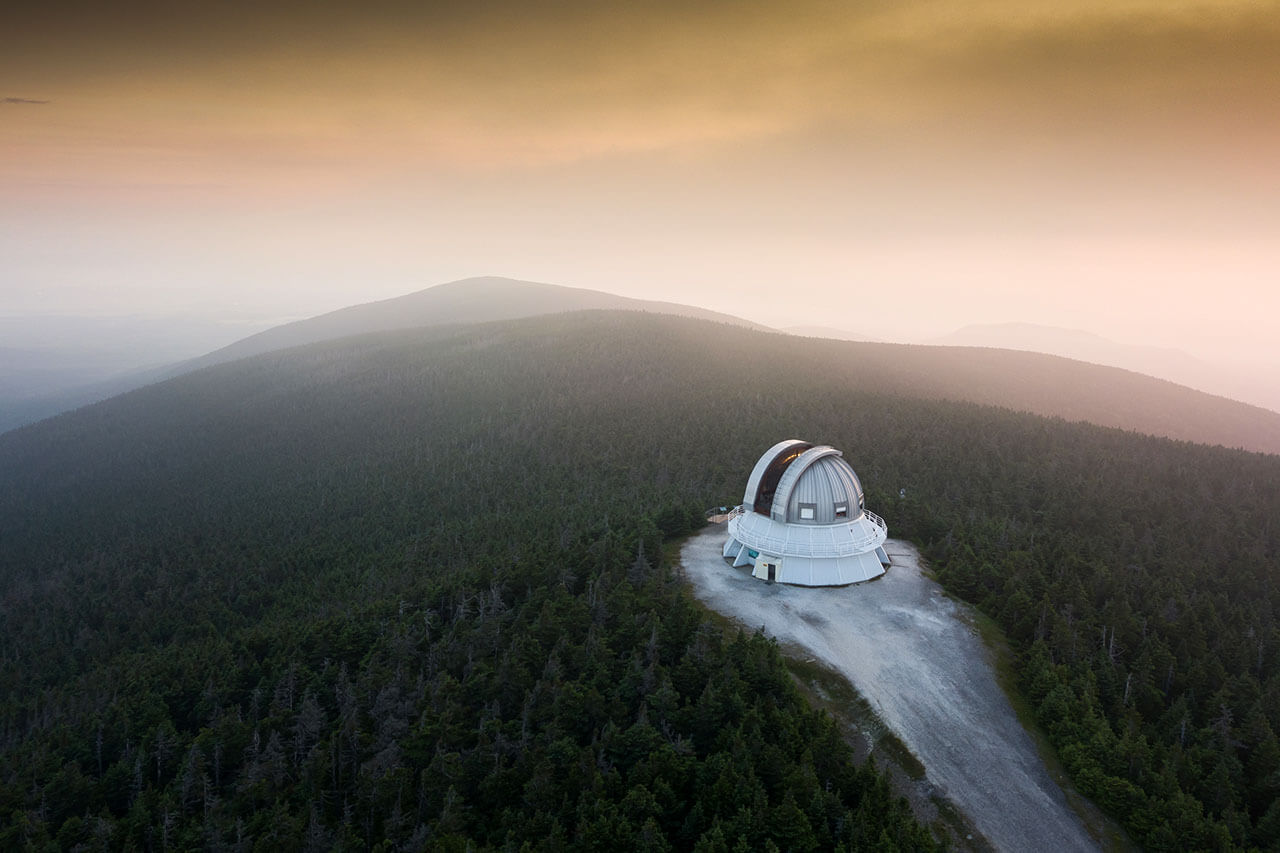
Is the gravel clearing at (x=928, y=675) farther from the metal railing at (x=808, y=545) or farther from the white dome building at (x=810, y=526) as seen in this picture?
the metal railing at (x=808, y=545)

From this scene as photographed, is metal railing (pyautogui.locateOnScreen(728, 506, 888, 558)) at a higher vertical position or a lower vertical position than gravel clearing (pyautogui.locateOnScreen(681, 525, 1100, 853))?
higher

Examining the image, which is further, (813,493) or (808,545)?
(808,545)

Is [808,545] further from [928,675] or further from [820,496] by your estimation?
[928,675]

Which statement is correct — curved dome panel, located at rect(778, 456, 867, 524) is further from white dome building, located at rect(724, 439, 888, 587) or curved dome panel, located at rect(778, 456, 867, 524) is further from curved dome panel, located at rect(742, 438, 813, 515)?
curved dome panel, located at rect(742, 438, 813, 515)

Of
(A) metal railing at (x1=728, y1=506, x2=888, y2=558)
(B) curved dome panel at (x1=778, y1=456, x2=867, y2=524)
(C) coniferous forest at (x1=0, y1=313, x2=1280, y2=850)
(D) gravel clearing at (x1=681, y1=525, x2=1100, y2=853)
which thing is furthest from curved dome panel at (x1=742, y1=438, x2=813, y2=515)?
(C) coniferous forest at (x1=0, y1=313, x2=1280, y2=850)

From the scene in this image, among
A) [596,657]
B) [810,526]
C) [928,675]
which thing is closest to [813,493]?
[810,526]

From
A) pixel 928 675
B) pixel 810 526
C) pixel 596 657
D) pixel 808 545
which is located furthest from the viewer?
pixel 810 526

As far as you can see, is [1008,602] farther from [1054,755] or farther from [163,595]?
[163,595]
